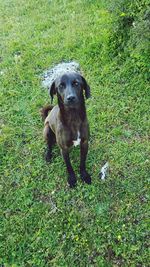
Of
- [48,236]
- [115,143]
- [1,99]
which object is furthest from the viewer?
[1,99]

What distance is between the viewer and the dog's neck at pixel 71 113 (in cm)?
364

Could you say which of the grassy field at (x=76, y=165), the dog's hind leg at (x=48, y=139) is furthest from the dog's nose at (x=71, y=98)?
the grassy field at (x=76, y=165)

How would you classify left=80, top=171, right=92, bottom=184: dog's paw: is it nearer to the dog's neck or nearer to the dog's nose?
the dog's neck

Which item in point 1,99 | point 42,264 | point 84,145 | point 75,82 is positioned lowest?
point 42,264

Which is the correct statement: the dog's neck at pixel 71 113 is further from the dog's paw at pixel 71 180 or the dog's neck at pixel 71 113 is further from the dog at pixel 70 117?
the dog's paw at pixel 71 180

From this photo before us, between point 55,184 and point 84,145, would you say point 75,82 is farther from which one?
point 55,184

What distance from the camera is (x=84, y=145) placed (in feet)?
13.1

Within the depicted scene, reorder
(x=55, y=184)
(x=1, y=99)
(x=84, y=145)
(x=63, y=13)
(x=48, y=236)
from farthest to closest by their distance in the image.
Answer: (x=63, y=13) → (x=1, y=99) → (x=55, y=184) → (x=84, y=145) → (x=48, y=236)

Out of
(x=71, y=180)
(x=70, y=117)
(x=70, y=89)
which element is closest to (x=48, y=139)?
(x=71, y=180)

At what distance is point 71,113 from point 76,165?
0.98m

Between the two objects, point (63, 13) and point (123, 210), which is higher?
point (63, 13)

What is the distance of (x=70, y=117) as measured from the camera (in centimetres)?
371

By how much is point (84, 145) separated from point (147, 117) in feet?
4.37

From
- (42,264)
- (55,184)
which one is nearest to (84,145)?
(55,184)
